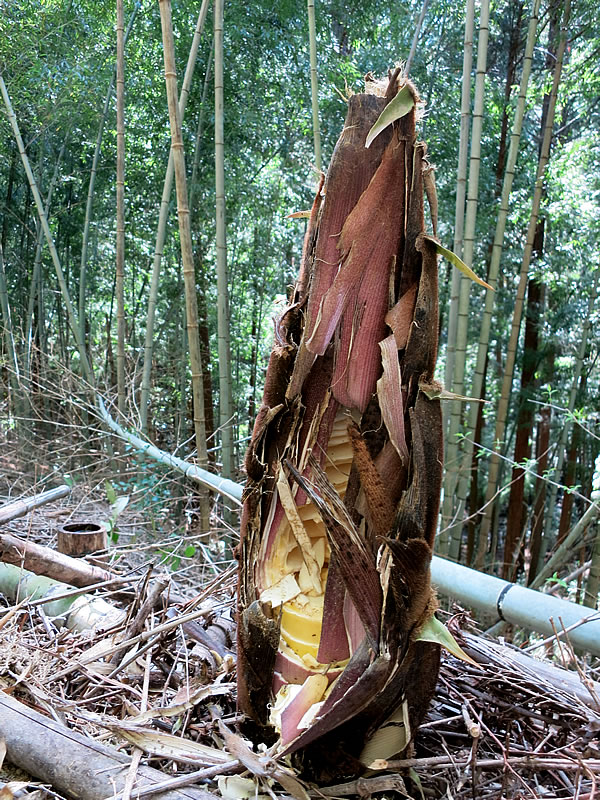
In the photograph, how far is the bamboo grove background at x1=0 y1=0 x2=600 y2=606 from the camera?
3.57 m

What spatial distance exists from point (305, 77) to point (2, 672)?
4110mm

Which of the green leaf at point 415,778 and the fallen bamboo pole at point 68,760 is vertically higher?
the fallen bamboo pole at point 68,760

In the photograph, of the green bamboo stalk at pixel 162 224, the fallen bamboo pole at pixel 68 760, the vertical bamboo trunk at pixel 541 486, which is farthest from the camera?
the vertical bamboo trunk at pixel 541 486

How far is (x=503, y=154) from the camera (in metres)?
4.41

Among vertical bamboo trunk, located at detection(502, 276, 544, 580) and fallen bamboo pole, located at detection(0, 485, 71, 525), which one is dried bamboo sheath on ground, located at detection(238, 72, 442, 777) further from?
vertical bamboo trunk, located at detection(502, 276, 544, 580)

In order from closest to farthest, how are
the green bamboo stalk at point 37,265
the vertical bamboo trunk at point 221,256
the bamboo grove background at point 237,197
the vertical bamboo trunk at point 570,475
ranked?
the vertical bamboo trunk at point 221,256 → the bamboo grove background at point 237,197 → the green bamboo stalk at point 37,265 → the vertical bamboo trunk at point 570,475

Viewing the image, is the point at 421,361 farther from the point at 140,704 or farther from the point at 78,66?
the point at 78,66

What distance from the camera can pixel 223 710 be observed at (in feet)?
2.81

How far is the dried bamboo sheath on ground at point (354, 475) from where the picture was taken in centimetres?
67

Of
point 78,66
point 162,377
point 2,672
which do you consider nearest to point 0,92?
point 78,66

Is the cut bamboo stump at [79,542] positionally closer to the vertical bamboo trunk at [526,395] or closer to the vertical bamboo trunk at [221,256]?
the vertical bamboo trunk at [221,256]

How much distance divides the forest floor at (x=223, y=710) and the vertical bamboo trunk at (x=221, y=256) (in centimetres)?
154

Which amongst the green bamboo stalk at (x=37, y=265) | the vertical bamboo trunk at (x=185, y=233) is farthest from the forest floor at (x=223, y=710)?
the green bamboo stalk at (x=37, y=265)

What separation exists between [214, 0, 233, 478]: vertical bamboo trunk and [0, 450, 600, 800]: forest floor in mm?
1537
